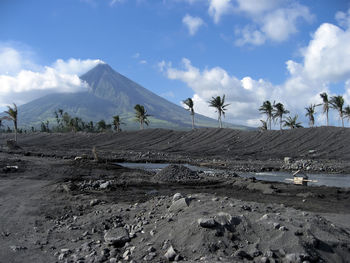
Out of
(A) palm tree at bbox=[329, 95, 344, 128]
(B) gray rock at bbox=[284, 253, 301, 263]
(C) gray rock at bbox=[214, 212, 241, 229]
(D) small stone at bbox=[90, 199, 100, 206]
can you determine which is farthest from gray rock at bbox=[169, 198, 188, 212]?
(A) palm tree at bbox=[329, 95, 344, 128]

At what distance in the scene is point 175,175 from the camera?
19266 mm

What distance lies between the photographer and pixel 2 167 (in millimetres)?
20422

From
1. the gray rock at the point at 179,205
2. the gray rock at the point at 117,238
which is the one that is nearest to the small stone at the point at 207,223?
the gray rock at the point at 179,205

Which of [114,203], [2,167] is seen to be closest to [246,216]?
[114,203]

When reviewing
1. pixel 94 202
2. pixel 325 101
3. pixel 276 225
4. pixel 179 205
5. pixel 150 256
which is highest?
pixel 325 101

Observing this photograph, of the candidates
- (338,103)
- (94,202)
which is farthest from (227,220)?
(338,103)

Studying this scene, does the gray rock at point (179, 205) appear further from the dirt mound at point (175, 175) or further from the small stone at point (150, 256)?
the dirt mound at point (175, 175)

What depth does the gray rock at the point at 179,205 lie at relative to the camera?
328 inches

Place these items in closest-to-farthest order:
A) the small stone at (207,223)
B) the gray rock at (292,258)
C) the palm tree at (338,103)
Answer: the gray rock at (292,258)
the small stone at (207,223)
the palm tree at (338,103)

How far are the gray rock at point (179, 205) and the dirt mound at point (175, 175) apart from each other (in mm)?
9795

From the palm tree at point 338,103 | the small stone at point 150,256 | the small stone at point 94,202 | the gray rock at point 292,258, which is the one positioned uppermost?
the palm tree at point 338,103

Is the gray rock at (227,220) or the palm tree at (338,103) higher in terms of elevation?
the palm tree at (338,103)

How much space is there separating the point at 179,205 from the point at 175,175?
35.4ft

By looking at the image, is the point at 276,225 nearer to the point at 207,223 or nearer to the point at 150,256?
the point at 207,223
